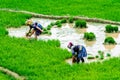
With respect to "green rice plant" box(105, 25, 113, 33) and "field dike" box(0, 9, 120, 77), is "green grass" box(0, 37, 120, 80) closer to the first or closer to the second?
→ "field dike" box(0, 9, 120, 77)

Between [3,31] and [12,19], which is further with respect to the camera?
[12,19]

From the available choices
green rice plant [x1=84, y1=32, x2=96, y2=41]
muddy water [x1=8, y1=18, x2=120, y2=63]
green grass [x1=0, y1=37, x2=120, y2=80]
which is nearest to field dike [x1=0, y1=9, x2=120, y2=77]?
muddy water [x1=8, y1=18, x2=120, y2=63]

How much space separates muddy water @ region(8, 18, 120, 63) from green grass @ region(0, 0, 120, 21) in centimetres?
137

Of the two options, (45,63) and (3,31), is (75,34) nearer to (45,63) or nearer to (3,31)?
(3,31)

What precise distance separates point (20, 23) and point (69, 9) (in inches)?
133

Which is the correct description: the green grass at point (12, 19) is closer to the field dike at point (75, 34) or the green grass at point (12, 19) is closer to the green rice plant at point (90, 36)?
the field dike at point (75, 34)

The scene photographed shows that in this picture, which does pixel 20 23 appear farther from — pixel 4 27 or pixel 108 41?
pixel 108 41

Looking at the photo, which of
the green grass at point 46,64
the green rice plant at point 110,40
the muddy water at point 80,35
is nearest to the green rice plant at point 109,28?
the muddy water at point 80,35

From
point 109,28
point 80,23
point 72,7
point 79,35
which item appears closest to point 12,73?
point 79,35

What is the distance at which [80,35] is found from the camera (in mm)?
19812

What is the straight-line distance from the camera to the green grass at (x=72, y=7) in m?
23.0

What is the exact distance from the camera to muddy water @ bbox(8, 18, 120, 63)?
58.5 ft

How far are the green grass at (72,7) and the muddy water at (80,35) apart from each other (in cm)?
137

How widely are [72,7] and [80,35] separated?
4.97 meters
